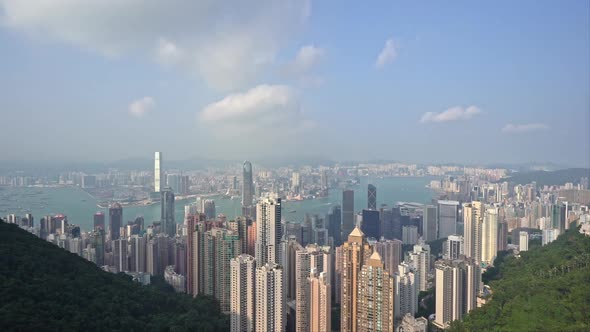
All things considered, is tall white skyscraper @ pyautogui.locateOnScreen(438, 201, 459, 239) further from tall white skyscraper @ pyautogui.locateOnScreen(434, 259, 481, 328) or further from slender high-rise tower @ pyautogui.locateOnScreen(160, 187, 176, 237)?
slender high-rise tower @ pyautogui.locateOnScreen(160, 187, 176, 237)

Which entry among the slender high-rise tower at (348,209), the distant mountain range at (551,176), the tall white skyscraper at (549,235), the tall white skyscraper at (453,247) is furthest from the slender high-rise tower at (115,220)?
the distant mountain range at (551,176)

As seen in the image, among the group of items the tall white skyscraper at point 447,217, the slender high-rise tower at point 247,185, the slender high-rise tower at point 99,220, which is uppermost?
the slender high-rise tower at point 247,185

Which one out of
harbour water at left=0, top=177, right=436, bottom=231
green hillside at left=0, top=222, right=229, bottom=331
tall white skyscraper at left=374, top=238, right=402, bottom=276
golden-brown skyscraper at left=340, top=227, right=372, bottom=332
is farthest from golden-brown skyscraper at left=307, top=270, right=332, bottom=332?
harbour water at left=0, top=177, right=436, bottom=231

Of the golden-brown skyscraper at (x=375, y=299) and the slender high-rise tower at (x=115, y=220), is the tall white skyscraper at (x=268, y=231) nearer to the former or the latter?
the golden-brown skyscraper at (x=375, y=299)

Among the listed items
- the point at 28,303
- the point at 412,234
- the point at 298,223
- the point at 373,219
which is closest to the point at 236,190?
the point at 298,223

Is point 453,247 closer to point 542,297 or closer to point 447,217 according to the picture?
point 447,217

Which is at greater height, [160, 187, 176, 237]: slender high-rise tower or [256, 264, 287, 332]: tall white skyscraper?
[160, 187, 176, 237]: slender high-rise tower
